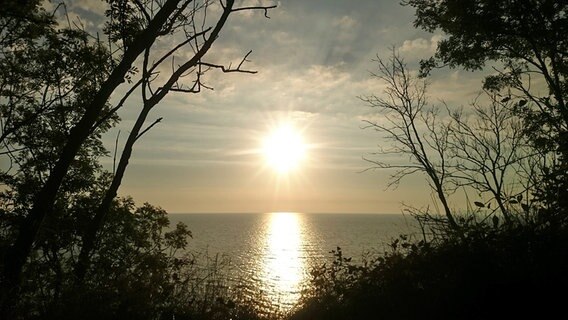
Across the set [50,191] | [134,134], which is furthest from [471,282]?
[134,134]

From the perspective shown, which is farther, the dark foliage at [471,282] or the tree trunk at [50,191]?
the tree trunk at [50,191]

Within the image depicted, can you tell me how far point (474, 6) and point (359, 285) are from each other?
321 inches

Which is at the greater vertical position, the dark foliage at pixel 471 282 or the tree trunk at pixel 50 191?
the tree trunk at pixel 50 191

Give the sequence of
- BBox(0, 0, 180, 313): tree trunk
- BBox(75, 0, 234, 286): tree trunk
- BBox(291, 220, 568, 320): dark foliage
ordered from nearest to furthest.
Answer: BBox(291, 220, 568, 320): dark foliage → BBox(0, 0, 180, 313): tree trunk → BBox(75, 0, 234, 286): tree trunk

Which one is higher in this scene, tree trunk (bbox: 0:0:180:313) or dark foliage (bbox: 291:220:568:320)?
tree trunk (bbox: 0:0:180:313)

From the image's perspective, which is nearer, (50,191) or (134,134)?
(50,191)

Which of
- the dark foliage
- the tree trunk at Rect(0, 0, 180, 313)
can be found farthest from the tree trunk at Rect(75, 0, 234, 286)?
the dark foliage

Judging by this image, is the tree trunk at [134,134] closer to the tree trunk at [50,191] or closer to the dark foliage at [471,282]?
the tree trunk at [50,191]

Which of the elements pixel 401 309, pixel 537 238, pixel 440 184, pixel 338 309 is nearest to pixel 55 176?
pixel 338 309

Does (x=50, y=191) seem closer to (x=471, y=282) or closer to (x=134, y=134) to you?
(x=134, y=134)

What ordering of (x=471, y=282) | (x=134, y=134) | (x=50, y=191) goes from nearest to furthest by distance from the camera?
(x=471, y=282) < (x=50, y=191) < (x=134, y=134)

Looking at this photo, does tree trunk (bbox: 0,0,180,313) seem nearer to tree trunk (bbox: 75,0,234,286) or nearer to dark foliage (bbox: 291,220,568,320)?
tree trunk (bbox: 75,0,234,286)

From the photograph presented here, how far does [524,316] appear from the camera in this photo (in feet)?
14.0

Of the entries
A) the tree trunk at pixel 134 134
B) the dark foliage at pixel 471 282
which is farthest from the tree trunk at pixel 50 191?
the dark foliage at pixel 471 282
